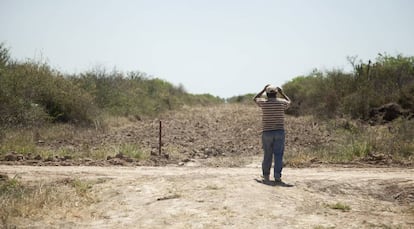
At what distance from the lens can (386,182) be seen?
10.1m

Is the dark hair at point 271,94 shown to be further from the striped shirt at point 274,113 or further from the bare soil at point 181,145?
the bare soil at point 181,145

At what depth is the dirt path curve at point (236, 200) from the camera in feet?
25.1

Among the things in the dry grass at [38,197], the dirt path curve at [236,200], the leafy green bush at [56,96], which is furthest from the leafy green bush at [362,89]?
the dry grass at [38,197]

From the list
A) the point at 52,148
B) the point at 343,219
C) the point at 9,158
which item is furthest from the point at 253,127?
the point at 343,219

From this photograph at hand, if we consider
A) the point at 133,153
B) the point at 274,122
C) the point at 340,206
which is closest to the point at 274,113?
the point at 274,122

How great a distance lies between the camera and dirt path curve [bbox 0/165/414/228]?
301 inches

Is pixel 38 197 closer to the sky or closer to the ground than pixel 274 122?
closer to the ground

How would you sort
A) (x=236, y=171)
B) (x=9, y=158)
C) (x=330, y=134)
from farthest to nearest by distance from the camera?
(x=330, y=134) → (x=9, y=158) → (x=236, y=171)

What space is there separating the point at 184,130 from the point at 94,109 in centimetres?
499

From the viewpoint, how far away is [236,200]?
27.8 ft

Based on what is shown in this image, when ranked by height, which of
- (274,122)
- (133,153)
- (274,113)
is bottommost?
(133,153)

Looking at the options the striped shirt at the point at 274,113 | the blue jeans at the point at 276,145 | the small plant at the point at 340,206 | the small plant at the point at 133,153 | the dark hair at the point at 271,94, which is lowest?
the small plant at the point at 340,206

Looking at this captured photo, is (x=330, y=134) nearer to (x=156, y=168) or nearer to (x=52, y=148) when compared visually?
(x=156, y=168)

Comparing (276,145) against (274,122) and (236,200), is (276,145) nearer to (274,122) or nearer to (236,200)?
(274,122)
